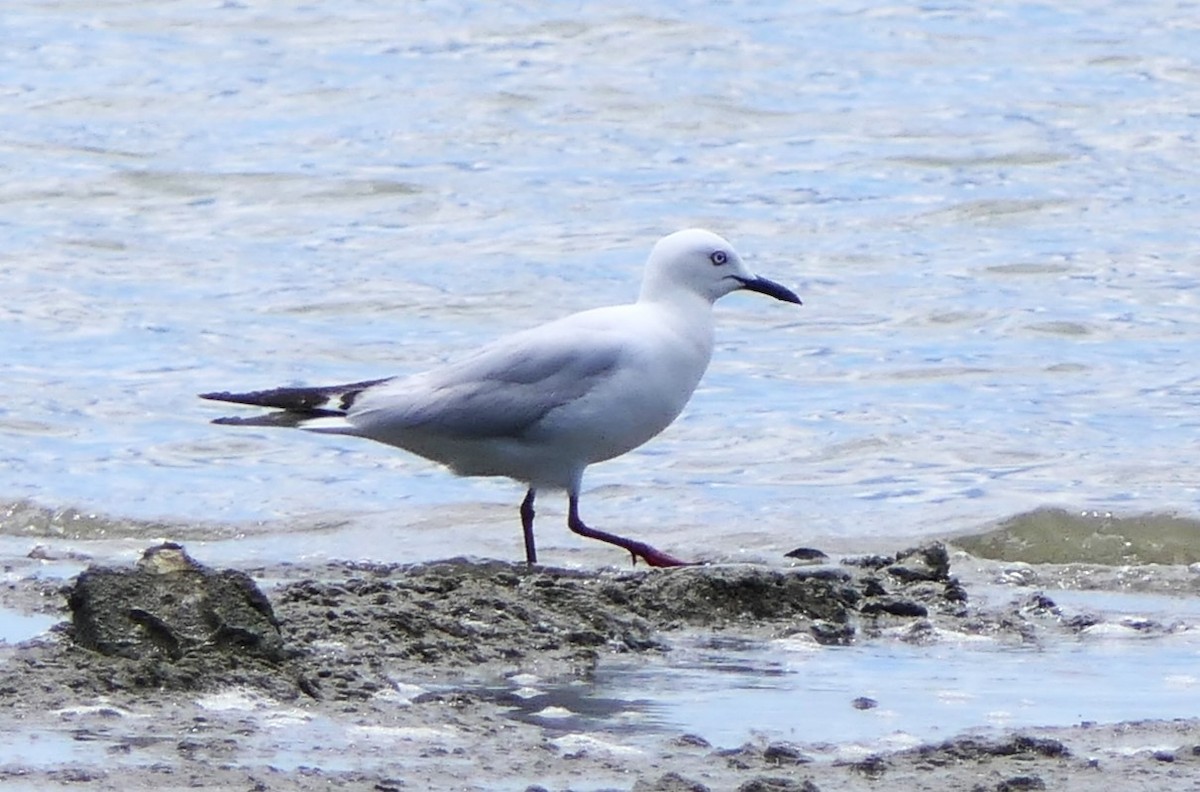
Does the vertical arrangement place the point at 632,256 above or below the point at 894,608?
above

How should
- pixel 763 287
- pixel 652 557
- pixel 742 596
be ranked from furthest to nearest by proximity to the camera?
pixel 763 287 < pixel 652 557 < pixel 742 596

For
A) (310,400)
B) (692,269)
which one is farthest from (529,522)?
(692,269)

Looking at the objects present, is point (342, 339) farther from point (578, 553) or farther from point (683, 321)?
point (683, 321)

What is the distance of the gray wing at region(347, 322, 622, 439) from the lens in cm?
636

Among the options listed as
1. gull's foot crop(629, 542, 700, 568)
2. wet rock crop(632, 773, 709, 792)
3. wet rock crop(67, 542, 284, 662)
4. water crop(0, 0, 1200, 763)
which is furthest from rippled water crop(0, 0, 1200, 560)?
wet rock crop(632, 773, 709, 792)

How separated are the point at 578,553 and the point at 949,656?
7.41 ft

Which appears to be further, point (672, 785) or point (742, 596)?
point (742, 596)

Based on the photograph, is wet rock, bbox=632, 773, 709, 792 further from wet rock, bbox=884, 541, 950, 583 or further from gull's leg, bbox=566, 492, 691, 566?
gull's leg, bbox=566, 492, 691, 566

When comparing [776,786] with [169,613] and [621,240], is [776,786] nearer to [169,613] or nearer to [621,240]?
[169,613]

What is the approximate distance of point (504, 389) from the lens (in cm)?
641

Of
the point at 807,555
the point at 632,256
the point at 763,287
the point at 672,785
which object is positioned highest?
the point at 763,287

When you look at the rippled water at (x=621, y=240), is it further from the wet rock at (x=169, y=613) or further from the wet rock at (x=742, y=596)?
the wet rock at (x=169, y=613)

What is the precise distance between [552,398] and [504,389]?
14 centimetres

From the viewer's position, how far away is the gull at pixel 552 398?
635 centimetres
